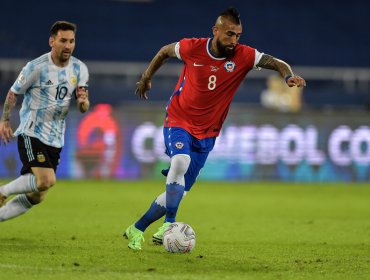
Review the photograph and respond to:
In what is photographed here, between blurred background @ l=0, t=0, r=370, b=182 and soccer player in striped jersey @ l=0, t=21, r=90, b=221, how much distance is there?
811 centimetres

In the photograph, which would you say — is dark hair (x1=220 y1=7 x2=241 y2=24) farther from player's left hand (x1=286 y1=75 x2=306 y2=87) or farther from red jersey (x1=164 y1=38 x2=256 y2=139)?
player's left hand (x1=286 y1=75 x2=306 y2=87)

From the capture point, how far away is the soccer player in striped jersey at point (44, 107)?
24.9 feet

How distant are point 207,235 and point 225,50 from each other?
251 cm

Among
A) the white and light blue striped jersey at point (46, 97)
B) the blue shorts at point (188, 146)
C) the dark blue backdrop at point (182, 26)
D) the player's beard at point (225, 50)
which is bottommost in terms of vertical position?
the blue shorts at point (188, 146)

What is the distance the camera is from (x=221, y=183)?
16.5 meters

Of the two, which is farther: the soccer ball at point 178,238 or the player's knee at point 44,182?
the player's knee at point 44,182

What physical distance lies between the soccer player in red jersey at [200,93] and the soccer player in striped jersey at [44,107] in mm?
860

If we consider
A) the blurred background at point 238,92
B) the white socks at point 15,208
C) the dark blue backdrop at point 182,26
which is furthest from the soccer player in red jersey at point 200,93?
the dark blue backdrop at point 182,26

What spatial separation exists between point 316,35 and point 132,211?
698 inches

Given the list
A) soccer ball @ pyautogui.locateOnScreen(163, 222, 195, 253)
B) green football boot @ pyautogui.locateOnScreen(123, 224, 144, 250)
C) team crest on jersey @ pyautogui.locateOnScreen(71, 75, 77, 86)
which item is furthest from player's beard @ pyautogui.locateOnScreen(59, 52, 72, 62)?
soccer ball @ pyautogui.locateOnScreen(163, 222, 195, 253)

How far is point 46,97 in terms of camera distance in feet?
25.4

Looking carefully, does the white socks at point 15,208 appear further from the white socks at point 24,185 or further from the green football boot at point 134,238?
the green football boot at point 134,238

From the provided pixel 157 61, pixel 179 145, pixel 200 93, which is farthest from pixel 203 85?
pixel 179 145

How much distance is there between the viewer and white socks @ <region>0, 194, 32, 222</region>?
7.86 m
